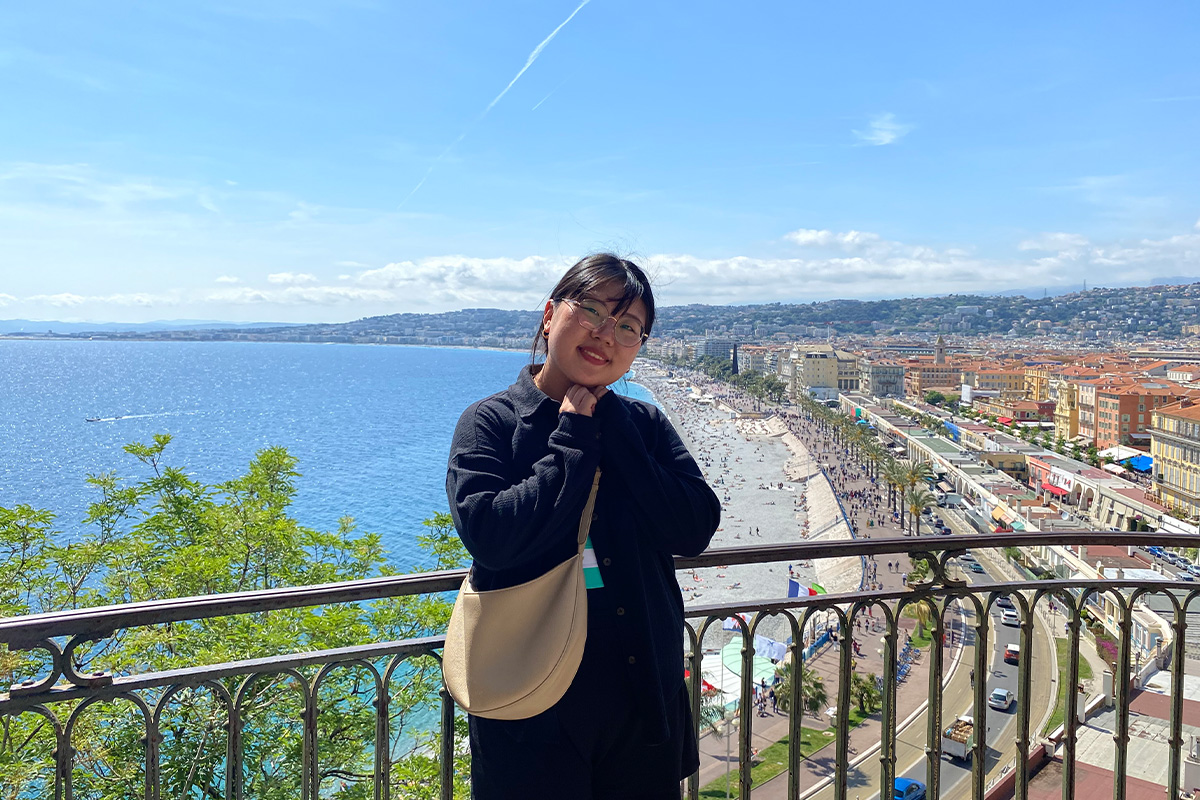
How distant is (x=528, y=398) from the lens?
160 cm

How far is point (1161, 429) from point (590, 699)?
44.0 metres

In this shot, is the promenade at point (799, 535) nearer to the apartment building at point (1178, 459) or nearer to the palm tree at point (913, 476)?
the palm tree at point (913, 476)

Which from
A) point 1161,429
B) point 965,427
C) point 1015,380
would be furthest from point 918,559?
point 1015,380

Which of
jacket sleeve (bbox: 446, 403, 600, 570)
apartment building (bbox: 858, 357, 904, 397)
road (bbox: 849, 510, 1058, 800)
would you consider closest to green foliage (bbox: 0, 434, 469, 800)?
jacket sleeve (bbox: 446, 403, 600, 570)

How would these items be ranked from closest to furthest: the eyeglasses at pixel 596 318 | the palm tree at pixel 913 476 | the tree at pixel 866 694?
1. the eyeglasses at pixel 596 318
2. the tree at pixel 866 694
3. the palm tree at pixel 913 476

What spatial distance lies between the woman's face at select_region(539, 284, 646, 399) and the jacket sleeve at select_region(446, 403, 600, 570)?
0.14 metres

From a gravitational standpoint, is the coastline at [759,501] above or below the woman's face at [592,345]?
below

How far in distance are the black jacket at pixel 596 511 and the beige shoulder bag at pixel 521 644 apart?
4 centimetres

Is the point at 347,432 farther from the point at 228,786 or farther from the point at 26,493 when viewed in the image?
the point at 228,786

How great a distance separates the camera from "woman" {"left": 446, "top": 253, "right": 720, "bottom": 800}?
1411 mm

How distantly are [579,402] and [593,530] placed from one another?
264mm

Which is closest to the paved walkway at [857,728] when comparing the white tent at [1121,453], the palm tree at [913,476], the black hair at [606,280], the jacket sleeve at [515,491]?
the jacket sleeve at [515,491]

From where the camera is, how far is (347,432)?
5922 centimetres

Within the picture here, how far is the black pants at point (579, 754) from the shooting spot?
4.77 feet
